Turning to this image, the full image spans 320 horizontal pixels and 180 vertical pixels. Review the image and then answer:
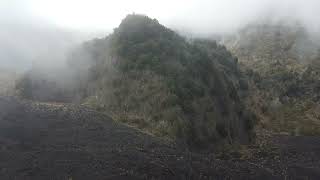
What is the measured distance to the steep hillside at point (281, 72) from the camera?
8506 cm

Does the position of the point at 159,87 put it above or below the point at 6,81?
below

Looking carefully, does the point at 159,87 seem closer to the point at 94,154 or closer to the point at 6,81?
the point at 94,154

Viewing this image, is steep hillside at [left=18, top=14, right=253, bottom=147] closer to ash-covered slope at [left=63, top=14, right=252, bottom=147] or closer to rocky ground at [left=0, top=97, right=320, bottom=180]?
ash-covered slope at [left=63, top=14, right=252, bottom=147]

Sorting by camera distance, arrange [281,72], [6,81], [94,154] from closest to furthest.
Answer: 1. [94,154]
2. [6,81]
3. [281,72]

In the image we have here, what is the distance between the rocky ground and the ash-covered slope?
2741mm

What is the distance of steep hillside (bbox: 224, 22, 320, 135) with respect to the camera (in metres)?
85.1

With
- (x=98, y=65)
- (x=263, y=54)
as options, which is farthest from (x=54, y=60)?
(x=263, y=54)

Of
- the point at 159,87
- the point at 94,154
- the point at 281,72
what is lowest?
the point at 94,154

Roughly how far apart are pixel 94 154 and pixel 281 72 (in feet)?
275

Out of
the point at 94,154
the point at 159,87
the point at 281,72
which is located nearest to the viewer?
the point at 94,154

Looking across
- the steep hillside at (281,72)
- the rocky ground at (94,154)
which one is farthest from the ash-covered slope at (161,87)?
the steep hillside at (281,72)

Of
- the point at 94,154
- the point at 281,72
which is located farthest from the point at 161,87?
the point at 281,72

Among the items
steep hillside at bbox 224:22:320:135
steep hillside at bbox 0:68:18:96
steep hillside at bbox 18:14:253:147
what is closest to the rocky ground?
steep hillside at bbox 18:14:253:147

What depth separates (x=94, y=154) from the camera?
29.0 metres
